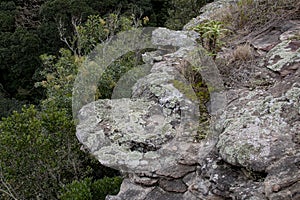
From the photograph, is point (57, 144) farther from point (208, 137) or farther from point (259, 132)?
point (259, 132)

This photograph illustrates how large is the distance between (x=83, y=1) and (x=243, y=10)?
1192 cm

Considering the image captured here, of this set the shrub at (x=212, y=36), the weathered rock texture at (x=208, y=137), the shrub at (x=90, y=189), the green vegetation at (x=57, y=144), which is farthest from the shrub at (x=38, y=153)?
the shrub at (x=212, y=36)

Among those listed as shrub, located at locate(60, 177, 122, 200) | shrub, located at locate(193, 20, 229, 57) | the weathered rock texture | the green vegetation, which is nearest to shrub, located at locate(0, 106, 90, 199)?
the green vegetation

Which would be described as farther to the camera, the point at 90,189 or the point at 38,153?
the point at 38,153

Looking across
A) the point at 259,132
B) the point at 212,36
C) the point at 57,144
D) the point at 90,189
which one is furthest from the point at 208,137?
the point at 57,144

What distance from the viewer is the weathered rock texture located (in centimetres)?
296

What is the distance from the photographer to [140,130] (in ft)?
13.2

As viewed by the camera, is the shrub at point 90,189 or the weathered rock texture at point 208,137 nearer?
the weathered rock texture at point 208,137

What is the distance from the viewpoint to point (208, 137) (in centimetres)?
364

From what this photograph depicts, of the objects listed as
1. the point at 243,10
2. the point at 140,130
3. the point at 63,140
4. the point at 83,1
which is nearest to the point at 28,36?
the point at 83,1

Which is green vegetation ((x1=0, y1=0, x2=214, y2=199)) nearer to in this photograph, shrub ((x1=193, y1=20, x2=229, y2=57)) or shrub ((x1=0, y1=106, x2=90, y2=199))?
shrub ((x1=0, y1=106, x2=90, y2=199))

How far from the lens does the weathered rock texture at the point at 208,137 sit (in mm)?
2965

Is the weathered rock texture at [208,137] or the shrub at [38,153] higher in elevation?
the weathered rock texture at [208,137]

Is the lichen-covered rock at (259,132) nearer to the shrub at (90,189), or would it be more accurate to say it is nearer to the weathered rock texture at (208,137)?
the weathered rock texture at (208,137)
